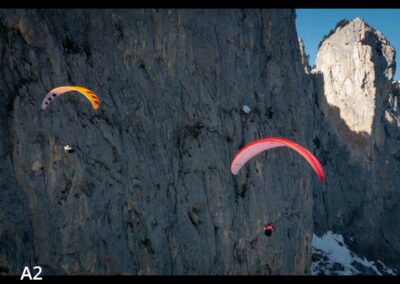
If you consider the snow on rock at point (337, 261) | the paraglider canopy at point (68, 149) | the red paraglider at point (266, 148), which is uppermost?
the paraglider canopy at point (68, 149)

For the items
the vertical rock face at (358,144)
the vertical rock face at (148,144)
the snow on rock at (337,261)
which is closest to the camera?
the vertical rock face at (148,144)

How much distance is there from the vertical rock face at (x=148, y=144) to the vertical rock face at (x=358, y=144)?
24537 millimetres

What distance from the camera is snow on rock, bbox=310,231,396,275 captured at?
53969 mm

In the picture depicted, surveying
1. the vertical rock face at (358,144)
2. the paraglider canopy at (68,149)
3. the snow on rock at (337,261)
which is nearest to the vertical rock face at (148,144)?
the paraglider canopy at (68,149)

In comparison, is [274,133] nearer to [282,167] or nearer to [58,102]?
[282,167]

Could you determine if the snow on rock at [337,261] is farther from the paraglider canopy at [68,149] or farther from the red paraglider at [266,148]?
the paraglider canopy at [68,149]

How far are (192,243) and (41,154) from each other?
12.3 m

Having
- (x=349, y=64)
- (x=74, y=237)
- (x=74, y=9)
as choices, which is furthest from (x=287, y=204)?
(x=349, y=64)

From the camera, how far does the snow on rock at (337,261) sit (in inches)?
2125

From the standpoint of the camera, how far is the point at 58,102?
2398cm

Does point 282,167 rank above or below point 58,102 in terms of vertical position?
below
